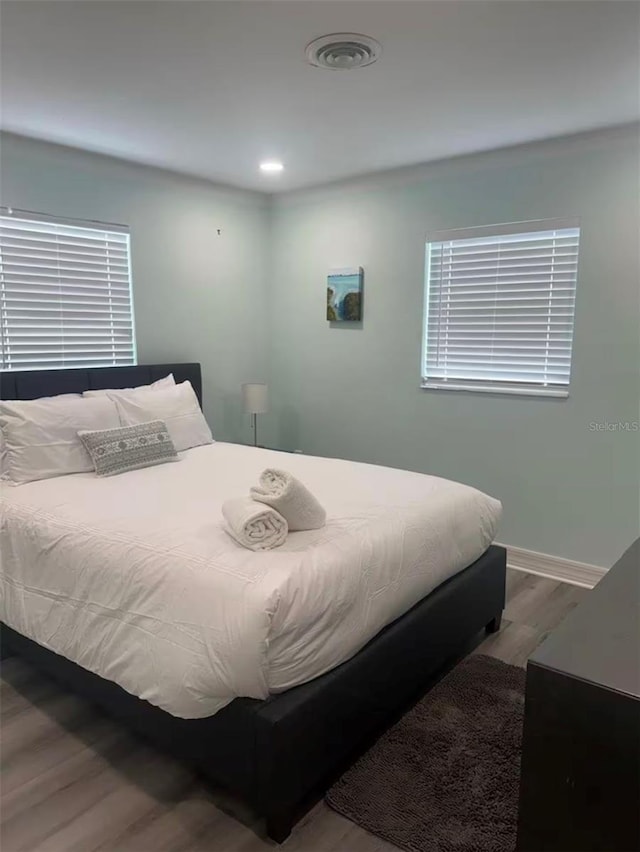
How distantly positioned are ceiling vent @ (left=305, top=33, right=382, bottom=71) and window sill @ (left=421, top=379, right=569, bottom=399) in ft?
6.92

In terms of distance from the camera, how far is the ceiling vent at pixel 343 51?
218 cm

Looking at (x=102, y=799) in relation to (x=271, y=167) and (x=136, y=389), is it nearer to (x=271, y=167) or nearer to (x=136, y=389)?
(x=136, y=389)

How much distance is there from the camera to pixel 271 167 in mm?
3918

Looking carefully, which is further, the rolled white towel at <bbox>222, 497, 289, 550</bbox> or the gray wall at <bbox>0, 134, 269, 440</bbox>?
the gray wall at <bbox>0, 134, 269, 440</bbox>

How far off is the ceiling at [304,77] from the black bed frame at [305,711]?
2.14 metres

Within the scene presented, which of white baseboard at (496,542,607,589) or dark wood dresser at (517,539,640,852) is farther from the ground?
dark wood dresser at (517,539,640,852)

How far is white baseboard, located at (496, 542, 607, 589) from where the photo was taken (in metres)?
3.57

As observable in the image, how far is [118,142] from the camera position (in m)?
3.40

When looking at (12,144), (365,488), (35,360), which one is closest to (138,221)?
(12,144)

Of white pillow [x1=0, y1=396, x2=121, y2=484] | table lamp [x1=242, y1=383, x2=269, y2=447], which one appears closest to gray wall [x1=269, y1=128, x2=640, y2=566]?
table lamp [x1=242, y1=383, x2=269, y2=447]

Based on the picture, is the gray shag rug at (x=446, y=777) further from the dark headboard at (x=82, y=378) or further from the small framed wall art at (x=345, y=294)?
the small framed wall art at (x=345, y=294)

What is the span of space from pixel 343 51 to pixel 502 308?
198 cm

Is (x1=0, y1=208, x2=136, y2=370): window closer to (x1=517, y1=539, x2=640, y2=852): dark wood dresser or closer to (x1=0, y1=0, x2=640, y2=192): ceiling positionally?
(x1=0, y1=0, x2=640, y2=192): ceiling

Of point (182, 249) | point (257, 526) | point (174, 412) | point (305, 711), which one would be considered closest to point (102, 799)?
point (305, 711)
